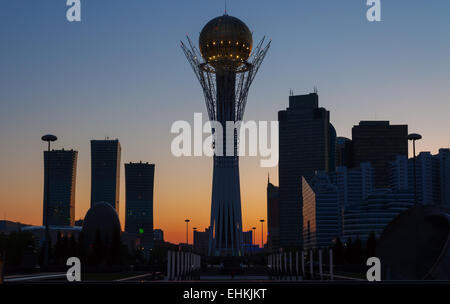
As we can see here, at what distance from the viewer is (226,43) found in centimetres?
10325

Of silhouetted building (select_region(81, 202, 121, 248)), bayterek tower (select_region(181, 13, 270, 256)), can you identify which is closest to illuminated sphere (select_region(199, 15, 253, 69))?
bayterek tower (select_region(181, 13, 270, 256))

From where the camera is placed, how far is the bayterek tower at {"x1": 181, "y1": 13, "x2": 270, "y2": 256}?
95.1 meters

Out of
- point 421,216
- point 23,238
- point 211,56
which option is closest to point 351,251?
point 211,56

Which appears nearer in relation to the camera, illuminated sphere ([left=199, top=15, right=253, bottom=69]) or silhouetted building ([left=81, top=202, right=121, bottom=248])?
illuminated sphere ([left=199, top=15, right=253, bottom=69])

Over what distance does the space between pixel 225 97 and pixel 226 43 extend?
1120 centimetres

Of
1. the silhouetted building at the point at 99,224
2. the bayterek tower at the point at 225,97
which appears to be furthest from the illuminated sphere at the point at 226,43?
the silhouetted building at the point at 99,224

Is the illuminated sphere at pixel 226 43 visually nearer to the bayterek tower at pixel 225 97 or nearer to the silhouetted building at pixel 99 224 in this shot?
the bayterek tower at pixel 225 97

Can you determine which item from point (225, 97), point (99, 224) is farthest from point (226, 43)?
point (99, 224)

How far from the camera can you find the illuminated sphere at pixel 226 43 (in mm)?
102688

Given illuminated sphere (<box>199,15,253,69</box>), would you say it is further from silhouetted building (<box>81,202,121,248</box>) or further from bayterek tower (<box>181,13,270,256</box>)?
silhouetted building (<box>81,202,121,248</box>)

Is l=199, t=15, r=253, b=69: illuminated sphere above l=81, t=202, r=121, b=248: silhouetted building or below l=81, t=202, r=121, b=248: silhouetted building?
above
